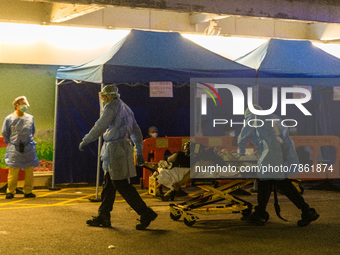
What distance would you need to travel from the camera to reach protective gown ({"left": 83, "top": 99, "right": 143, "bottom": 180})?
8.59 m

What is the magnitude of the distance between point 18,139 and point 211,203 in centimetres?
480

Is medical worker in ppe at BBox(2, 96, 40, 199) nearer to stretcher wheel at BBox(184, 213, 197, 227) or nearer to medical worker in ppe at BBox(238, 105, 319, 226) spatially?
stretcher wheel at BBox(184, 213, 197, 227)

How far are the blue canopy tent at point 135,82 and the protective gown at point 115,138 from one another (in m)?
3.41

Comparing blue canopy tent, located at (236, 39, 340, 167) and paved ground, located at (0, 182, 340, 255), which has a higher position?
blue canopy tent, located at (236, 39, 340, 167)

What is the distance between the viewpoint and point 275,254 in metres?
7.36

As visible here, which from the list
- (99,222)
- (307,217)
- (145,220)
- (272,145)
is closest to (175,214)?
(145,220)

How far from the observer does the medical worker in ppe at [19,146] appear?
12.2 meters

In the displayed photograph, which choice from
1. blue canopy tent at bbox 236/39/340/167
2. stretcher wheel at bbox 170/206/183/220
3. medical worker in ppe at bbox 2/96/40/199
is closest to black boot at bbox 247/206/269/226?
stretcher wheel at bbox 170/206/183/220

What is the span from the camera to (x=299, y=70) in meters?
14.5

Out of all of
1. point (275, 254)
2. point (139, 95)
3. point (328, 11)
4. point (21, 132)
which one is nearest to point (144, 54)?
point (139, 95)

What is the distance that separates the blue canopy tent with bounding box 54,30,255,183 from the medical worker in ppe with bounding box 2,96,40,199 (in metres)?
1.46

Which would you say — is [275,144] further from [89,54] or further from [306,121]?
[306,121]

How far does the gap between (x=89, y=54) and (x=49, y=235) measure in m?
7.56

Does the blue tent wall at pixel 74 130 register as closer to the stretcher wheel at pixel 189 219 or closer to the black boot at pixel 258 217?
the stretcher wheel at pixel 189 219
